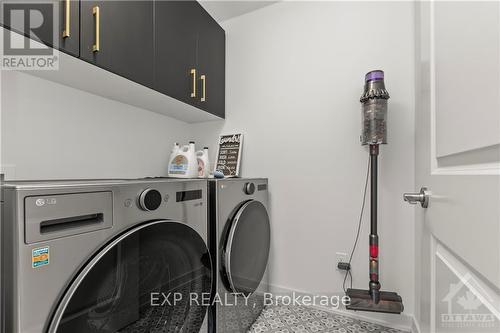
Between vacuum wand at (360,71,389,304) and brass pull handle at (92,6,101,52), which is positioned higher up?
brass pull handle at (92,6,101,52)

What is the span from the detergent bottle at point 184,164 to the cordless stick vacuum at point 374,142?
1.05 metres

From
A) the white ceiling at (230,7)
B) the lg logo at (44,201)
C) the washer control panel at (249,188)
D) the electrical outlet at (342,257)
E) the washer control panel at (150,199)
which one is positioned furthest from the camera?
the white ceiling at (230,7)

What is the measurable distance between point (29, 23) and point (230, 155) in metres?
1.29

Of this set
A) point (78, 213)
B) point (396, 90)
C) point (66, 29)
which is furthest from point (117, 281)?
point (396, 90)

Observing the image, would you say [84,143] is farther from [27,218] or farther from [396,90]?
[396,90]

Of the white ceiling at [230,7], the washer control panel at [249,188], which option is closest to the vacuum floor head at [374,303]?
the washer control panel at [249,188]

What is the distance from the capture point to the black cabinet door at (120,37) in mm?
954

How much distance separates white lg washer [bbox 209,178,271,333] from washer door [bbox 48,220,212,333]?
3.8 inches

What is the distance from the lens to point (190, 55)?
1.50 m

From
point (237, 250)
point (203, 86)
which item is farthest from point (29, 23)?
point (237, 250)

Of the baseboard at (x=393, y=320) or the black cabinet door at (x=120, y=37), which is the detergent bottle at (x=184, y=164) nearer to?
the black cabinet door at (x=120, y=37)

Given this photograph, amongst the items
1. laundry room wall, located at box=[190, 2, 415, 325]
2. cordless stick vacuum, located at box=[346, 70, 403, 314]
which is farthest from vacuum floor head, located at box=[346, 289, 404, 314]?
laundry room wall, located at box=[190, 2, 415, 325]

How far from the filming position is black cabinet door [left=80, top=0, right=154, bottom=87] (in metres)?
0.95

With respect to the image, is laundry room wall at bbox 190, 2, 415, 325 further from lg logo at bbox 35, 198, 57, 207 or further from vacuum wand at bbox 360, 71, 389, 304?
lg logo at bbox 35, 198, 57, 207
